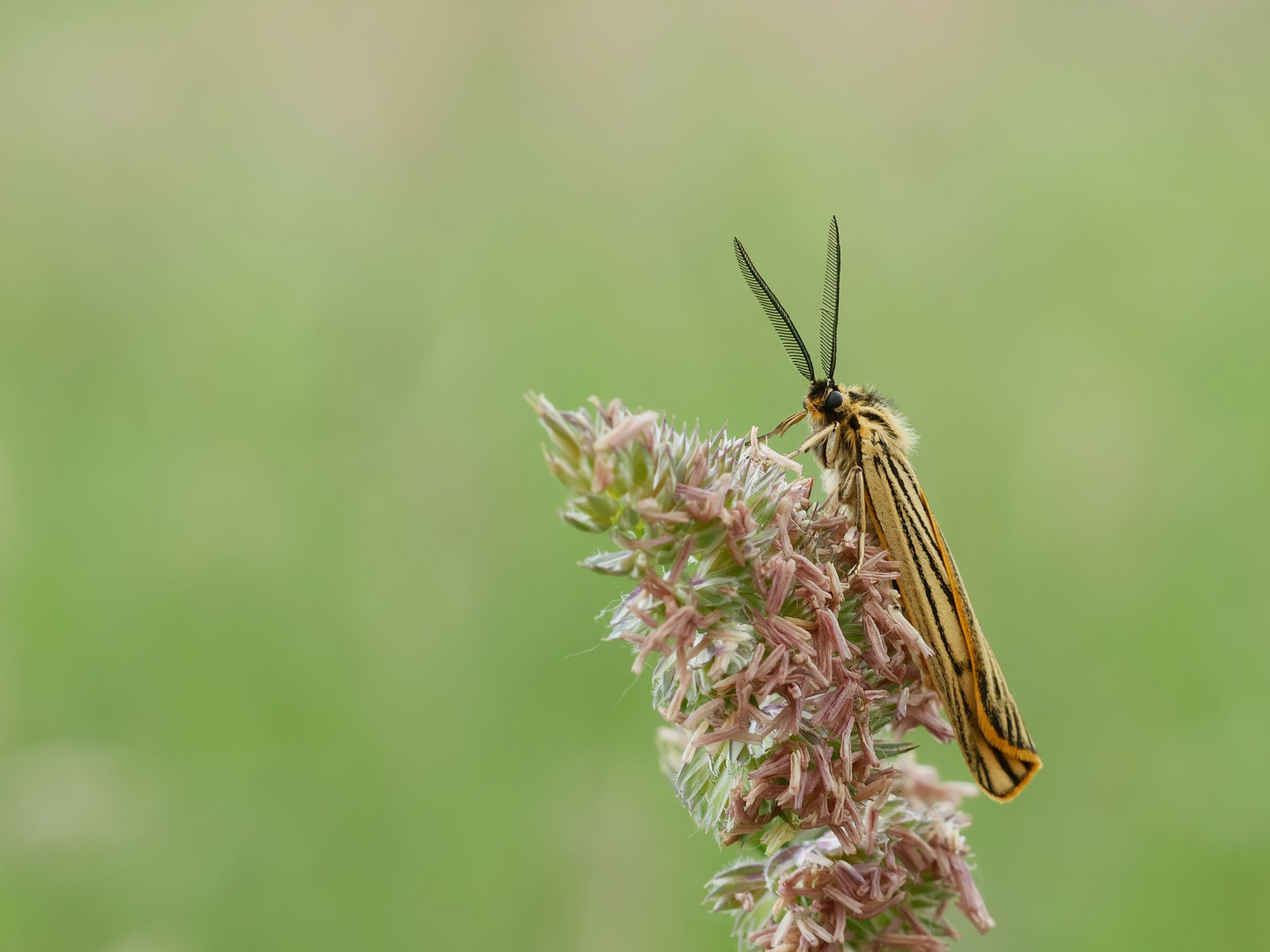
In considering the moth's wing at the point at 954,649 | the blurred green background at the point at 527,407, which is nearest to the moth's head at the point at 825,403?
the moth's wing at the point at 954,649

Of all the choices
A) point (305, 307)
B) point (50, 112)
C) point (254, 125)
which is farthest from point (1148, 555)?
point (50, 112)

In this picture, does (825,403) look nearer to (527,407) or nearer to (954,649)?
(954,649)

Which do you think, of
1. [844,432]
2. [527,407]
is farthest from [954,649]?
[527,407]

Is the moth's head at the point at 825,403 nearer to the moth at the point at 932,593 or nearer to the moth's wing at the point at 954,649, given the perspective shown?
the moth at the point at 932,593

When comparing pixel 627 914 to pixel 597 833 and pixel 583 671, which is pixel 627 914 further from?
pixel 583 671

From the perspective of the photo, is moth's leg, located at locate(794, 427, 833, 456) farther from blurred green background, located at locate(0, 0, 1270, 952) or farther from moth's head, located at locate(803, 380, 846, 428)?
blurred green background, located at locate(0, 0, 1270, 952)

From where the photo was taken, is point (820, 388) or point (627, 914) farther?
point (627, 914)
